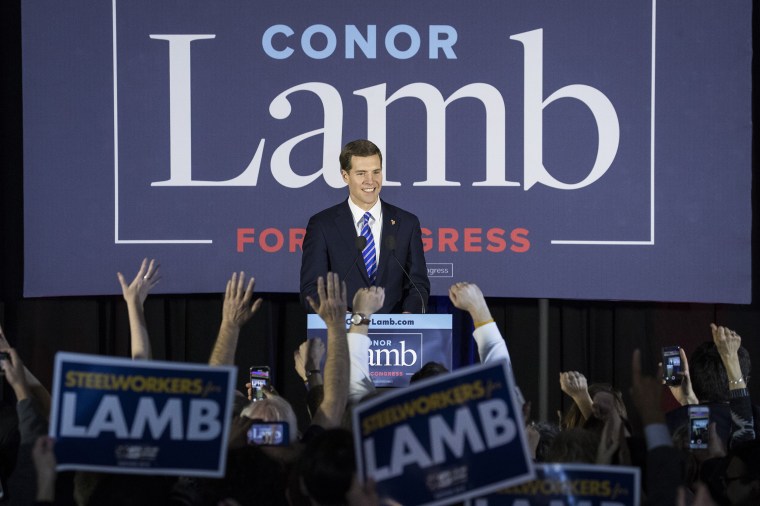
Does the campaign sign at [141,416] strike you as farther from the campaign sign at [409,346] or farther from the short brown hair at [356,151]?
the short brown hair at [356,151]

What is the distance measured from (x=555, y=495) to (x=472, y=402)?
10.9 inches

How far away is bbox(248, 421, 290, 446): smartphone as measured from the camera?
2.67m

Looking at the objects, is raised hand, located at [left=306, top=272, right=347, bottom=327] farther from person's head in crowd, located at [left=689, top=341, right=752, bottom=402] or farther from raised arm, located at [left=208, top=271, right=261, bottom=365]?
person's head in crowd, located at [left=689, top=341, right=752, bottom=402]

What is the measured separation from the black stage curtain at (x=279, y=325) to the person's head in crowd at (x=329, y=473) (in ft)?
14.2

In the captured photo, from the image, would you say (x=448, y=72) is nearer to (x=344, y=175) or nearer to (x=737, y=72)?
(x=344, y=175)


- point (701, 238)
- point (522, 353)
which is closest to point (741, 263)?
point (701, 238)

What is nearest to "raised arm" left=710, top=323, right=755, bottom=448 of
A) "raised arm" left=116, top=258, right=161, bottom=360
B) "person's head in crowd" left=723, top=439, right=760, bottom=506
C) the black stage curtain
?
"person's head in crowd" left=723, top=439, right=760, bottom=506

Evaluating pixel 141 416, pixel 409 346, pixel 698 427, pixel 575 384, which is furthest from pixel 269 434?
pixel 409 346

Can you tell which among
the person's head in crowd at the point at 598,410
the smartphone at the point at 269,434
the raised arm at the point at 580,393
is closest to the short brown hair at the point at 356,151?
the person's head in crowd at the point at 598,410

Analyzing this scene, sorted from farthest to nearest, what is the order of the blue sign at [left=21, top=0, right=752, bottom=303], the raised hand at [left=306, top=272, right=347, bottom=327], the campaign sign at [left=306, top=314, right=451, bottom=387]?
the blue sign at [left=21, top=0, right=752, bottom=303] < the campaign sign at [left=306, top=314, right=451, bottom=387] < the raised hand at [left=306, top=272, right=347, bottom=327]

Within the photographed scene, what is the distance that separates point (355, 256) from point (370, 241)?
131mm

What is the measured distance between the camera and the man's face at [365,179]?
5.45m

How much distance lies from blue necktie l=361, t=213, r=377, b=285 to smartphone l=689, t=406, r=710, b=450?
2.32 meters

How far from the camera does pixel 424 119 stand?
6035 millimetres
